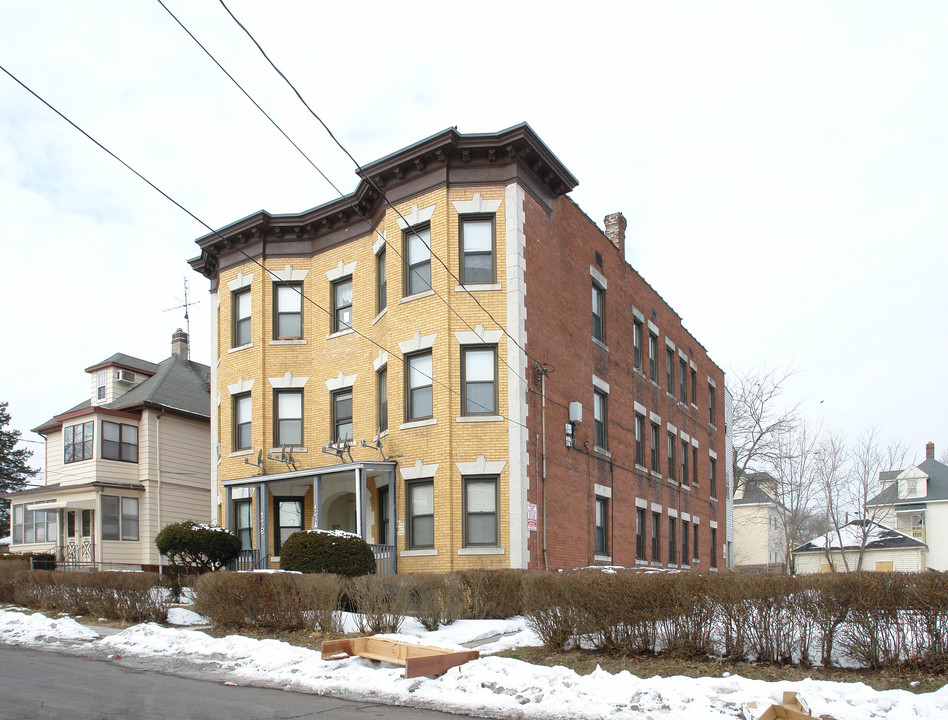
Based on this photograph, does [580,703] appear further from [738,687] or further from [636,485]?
[636,485]

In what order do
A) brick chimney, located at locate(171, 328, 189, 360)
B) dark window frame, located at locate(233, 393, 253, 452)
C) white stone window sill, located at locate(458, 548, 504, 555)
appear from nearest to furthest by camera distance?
white stone window sill, located at locate(458, 548, 504, 555) < dark window frame, located at locate(233, 393, 253, 452) < brick chimney, located at locate(171, 328, 189, 360)

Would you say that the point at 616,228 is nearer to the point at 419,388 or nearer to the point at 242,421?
the point at 419,388

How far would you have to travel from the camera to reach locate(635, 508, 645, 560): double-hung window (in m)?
27.0

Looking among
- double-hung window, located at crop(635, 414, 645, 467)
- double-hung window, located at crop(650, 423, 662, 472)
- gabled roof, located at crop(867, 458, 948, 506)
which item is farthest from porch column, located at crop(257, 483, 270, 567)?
gabled roof, located at crop(867, 458, 948, 506)

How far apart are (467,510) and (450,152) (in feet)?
28.0

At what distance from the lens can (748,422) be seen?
5162 cm

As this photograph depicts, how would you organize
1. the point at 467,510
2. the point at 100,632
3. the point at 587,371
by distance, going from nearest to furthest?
the point at 100,632, the point at 467,510, the point at 587,371

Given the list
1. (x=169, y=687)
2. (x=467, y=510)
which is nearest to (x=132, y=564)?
(x=467, y=510)

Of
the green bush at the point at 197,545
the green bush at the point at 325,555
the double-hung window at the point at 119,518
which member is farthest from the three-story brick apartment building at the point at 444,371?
the double-hung window at the point at 119,518

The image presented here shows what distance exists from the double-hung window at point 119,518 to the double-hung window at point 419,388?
15883mm

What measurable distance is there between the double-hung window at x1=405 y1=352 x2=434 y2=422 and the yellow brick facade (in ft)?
0.69

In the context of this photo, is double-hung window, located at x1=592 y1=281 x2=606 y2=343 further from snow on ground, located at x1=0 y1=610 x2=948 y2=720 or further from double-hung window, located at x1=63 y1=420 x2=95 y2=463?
double-hung window, located at x1=63 y1=420 x2=95 y2=463

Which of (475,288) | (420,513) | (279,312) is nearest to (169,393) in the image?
(279,312)

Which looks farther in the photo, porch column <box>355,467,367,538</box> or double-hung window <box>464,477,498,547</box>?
porch column <box>355,467,367,538</box>
